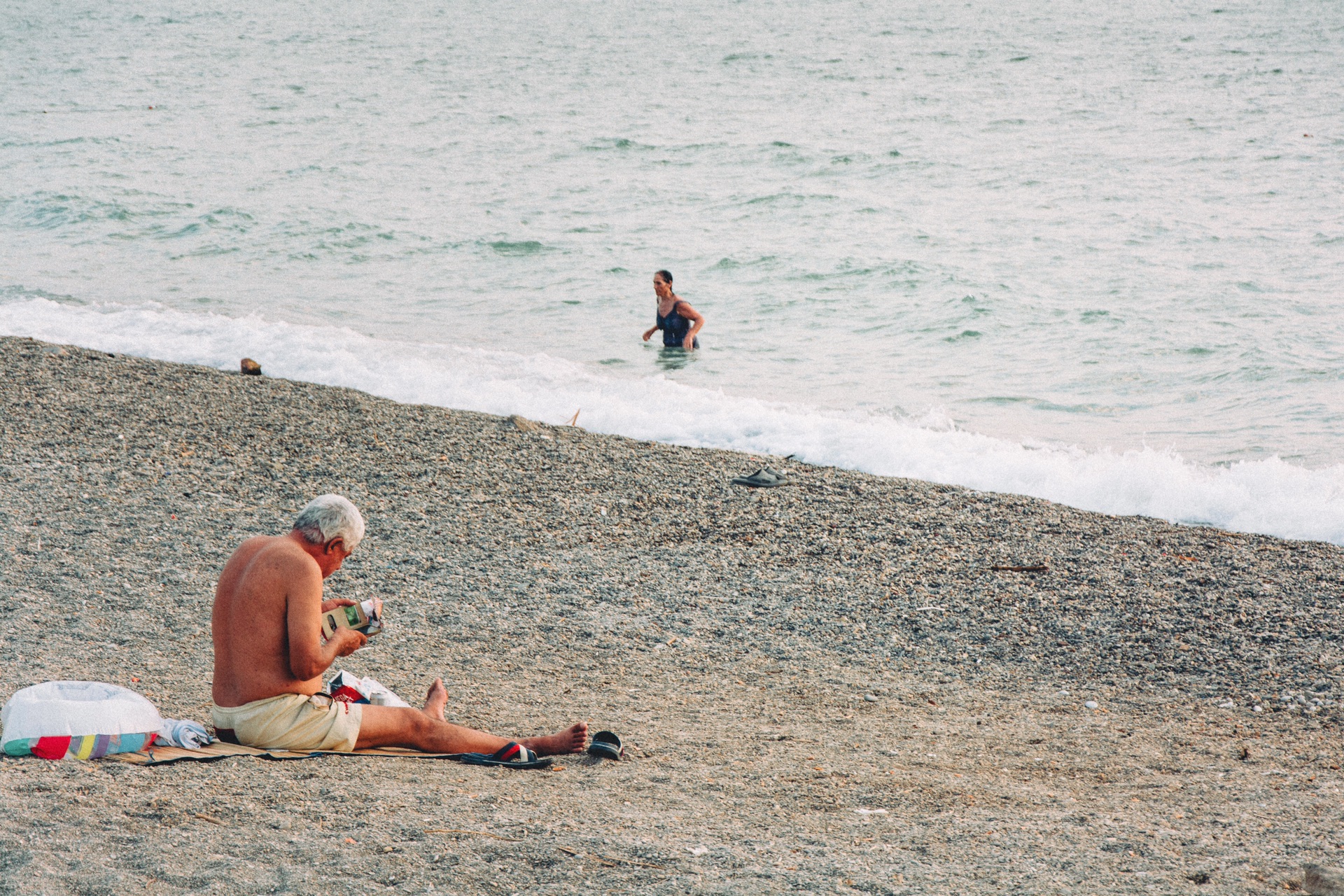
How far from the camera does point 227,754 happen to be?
363 centimetres

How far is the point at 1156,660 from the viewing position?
5203 mm

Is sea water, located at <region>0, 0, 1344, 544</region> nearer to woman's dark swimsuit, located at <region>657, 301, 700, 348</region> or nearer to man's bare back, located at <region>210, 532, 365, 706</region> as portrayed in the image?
woman's dark swimsuit, located at <region>657, 301, 700, 348</region>

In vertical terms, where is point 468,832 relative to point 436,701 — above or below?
above

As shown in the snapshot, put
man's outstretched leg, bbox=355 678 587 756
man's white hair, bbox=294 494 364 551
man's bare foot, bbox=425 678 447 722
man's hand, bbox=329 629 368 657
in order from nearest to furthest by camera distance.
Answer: man's white hair, bbox=294 494 364 551 → man's hand, bbox=329 629 368 657 → man's outstretched leg, bbox=355 678 587 756 → man's bare foot, bbox=425 678 447 722

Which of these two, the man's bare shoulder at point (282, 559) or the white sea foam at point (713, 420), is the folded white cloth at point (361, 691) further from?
the white sea foam at point (713, 420)

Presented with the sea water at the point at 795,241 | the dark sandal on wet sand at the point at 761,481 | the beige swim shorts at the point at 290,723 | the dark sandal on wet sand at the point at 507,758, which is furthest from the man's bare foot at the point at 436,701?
the sea water at the point at 795,241

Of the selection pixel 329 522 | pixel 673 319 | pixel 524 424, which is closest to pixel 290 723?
pixel 329 522

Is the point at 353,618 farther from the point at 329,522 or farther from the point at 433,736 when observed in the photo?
the point at 433,736

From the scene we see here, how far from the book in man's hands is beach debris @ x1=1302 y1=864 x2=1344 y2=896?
2.93 m

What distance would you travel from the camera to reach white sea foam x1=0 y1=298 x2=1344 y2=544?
25.9 feet

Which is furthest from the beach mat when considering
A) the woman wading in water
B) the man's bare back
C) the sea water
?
the woman wading in water

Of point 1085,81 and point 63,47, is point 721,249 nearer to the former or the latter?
point 1085,81

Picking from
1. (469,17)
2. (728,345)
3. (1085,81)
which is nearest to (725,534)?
(728,345)

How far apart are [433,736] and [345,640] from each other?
0.49 m
